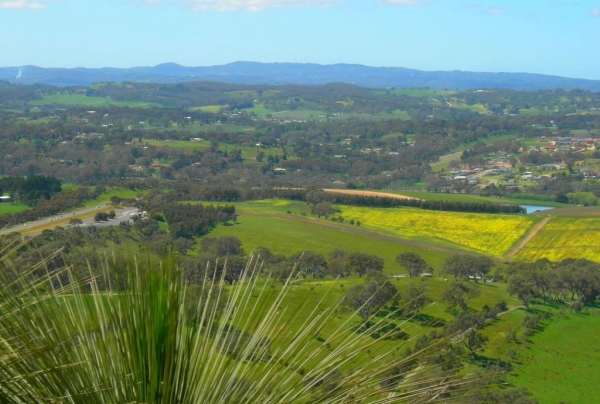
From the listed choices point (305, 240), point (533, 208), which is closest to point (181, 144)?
point (533, 208)

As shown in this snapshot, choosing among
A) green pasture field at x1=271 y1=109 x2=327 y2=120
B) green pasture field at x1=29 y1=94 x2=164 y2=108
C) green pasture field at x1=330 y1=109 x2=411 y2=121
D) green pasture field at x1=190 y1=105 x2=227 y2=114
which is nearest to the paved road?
green pasture field at x1=330 y1=109 x2=411 y2=121

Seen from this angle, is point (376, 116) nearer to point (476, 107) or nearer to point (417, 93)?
point (476, 107)

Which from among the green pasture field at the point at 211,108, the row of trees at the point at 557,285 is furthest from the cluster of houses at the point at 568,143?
the green pasture field at the point at 211,108

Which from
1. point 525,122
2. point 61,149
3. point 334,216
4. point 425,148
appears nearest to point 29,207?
point 334,216

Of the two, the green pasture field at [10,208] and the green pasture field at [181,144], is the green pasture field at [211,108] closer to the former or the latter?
the green pasture field at [181,144]

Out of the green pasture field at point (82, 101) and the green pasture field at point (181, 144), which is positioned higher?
the green pasture field at point (181, 144)

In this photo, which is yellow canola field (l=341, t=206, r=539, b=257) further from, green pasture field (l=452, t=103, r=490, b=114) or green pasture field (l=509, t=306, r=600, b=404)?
green pasture field (l=452, t=103, r=490, b=114)
